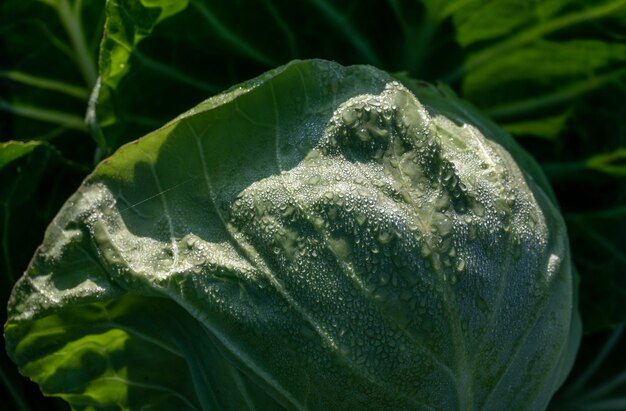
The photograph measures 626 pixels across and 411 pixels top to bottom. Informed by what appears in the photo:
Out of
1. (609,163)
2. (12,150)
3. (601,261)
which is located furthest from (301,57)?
(601,261)

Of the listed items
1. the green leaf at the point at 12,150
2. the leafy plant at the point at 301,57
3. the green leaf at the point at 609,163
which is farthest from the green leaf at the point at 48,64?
the green leaf at the point at 609,163

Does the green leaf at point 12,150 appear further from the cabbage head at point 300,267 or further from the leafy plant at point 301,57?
the cabbage head at point 300,267

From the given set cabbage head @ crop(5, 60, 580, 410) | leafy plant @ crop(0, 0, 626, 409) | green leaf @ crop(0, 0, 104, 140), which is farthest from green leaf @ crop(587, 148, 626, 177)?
green leaf @ crop(0, 0, 104, 140)

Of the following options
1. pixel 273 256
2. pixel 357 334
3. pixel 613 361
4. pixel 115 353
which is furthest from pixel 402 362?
pixel 613 361

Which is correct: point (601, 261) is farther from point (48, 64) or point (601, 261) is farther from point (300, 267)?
point (48, 64)

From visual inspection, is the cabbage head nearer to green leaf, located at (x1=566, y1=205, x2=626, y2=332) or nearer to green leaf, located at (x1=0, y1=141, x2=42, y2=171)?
green leaf, located at (x1=0, y1=141, x2=42, y2=171)
